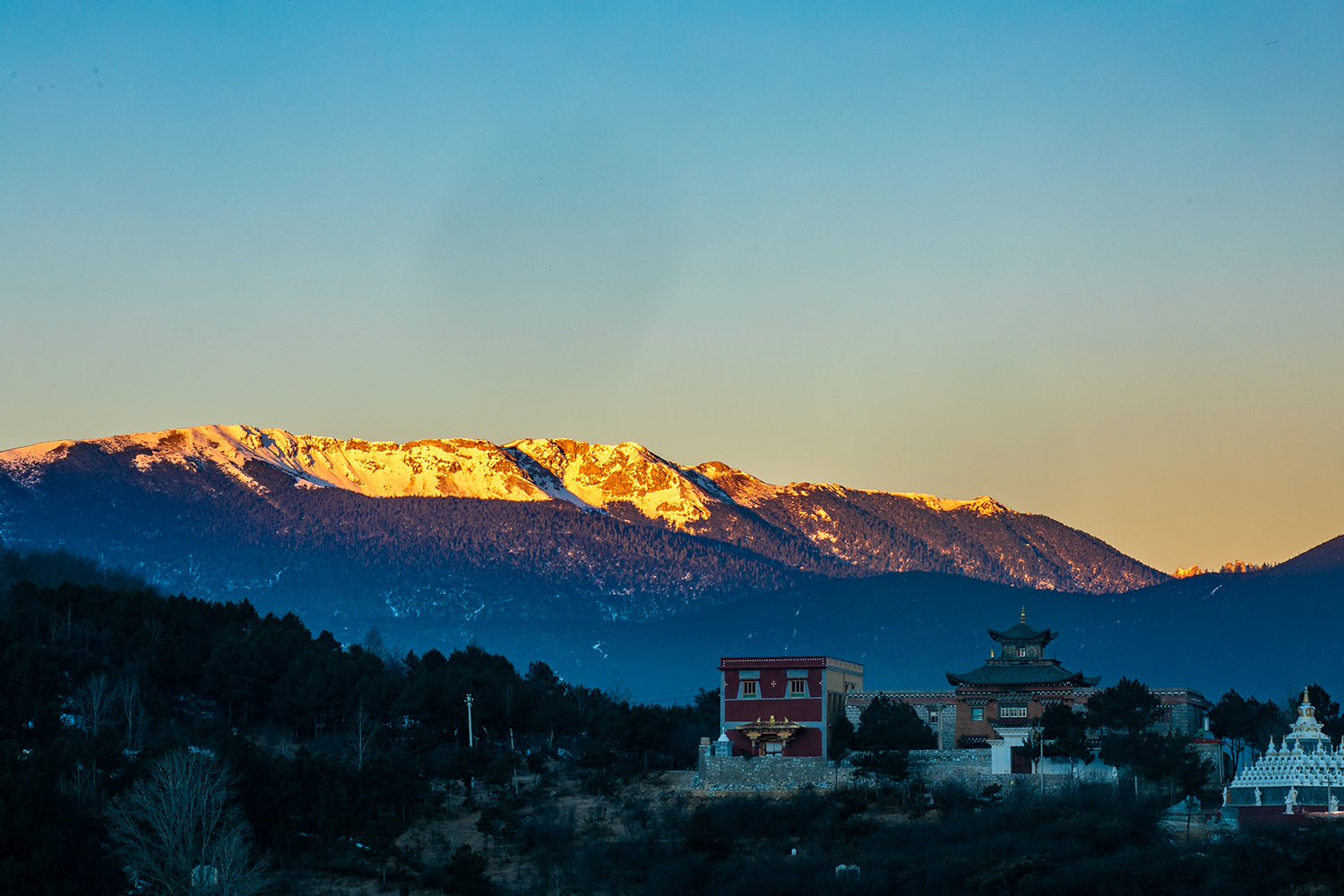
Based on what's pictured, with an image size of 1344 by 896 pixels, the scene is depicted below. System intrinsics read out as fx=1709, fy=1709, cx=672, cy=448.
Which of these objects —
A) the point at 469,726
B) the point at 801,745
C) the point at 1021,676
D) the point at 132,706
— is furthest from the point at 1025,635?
the point at 132,706

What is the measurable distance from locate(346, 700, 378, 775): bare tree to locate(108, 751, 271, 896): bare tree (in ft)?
37.5

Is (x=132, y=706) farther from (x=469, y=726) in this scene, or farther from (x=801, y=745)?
(x=801, y=745)

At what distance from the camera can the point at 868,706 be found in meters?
92.6

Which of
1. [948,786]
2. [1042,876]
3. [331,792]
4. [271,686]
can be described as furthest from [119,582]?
[1042,876]

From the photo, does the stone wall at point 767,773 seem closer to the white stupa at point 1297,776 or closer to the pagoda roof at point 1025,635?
the pagoda roof at point 1025,635

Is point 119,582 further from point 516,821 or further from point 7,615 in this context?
point 516,821

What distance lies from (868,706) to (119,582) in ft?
254

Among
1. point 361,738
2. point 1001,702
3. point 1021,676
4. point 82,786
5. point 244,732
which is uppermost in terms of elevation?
point 1021,676

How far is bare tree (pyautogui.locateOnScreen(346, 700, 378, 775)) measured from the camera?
8819 cm

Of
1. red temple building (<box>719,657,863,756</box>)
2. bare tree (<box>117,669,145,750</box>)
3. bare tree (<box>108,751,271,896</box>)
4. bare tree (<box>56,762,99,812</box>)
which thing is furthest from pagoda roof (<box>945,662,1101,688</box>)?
bare tree (<box>56,762,99,812</box>)

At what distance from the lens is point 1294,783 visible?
70500mm

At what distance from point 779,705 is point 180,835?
109 feet

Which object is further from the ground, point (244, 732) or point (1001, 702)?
point (1001, 702)

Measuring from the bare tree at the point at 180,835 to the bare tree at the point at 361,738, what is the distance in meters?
11.4
